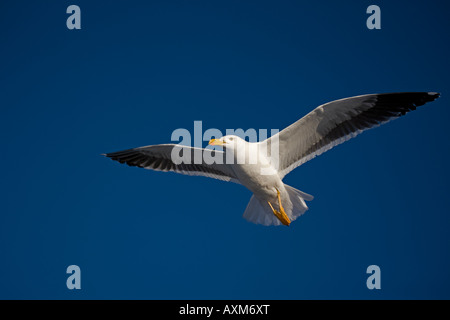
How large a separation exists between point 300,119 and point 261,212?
159 centimetres

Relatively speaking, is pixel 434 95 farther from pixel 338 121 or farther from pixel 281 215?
pixel 281 215

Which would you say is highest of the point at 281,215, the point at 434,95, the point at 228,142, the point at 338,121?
the point at 434,95

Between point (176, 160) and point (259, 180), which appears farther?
point (176, 160)

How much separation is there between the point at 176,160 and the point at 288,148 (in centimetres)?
180

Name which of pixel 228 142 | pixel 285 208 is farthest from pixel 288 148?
pixel 228 142

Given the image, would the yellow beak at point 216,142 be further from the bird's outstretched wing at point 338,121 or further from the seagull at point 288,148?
the bird's outstretched wing at point 338,121

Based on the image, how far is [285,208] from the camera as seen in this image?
7.62 metres

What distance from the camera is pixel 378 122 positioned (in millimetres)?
7078

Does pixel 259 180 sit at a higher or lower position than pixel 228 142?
lower

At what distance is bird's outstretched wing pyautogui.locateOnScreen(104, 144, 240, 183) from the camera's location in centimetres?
794

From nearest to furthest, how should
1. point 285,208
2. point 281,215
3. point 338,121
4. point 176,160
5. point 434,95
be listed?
point 434,95 < point 338,121 < point 281,215 < point 285,208 < point 176,160

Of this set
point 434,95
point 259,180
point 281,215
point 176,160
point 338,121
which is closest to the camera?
A: point 434,95

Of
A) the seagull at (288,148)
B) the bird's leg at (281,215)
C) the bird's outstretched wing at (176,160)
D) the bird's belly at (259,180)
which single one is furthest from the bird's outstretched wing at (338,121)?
the bird's outstretched wing at (176,160)
